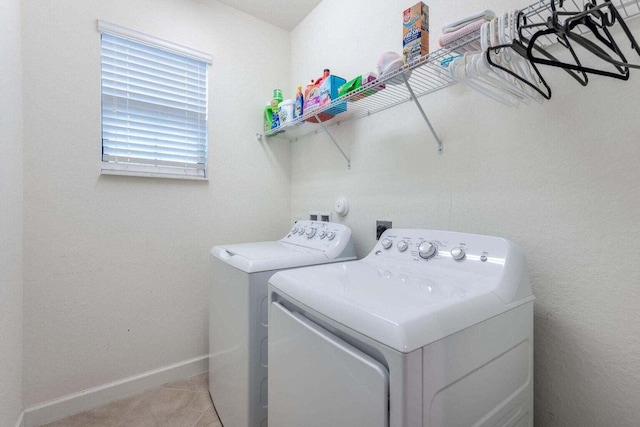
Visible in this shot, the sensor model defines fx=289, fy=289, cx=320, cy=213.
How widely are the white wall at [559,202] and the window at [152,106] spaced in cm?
141

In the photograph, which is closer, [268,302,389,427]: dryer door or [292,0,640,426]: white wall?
[268,302,389,427]: dryer door

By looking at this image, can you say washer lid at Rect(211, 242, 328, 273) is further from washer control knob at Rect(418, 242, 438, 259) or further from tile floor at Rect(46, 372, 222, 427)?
tile floor at Rect(46, 372, 222, 427)

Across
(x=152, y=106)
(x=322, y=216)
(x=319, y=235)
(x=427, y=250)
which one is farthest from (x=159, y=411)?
(x=152, y=106)

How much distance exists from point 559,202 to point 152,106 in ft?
7.34

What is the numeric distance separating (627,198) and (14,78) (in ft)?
8.22

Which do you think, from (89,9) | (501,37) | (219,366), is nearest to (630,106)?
(501,37)

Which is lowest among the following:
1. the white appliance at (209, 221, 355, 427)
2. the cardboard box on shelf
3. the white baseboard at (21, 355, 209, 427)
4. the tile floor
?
the tile floor

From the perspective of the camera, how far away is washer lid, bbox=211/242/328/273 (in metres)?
1.30

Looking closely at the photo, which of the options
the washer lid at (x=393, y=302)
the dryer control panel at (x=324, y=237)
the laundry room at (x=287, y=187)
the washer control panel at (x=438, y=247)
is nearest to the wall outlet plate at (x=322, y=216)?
the laundry room at (x=287, y=187)

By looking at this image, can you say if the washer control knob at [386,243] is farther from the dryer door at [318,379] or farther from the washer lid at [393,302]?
the dryer door at [318,379]

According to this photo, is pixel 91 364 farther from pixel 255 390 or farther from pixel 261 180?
pixel 261 180

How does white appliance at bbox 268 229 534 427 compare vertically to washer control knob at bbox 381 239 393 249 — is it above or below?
below

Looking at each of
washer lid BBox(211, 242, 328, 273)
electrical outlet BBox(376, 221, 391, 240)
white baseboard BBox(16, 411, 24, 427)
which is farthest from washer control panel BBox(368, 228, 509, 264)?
white baseboard BBox(16, 411, 24, 427)

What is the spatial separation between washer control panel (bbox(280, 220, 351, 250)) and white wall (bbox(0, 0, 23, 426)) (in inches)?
52.3
